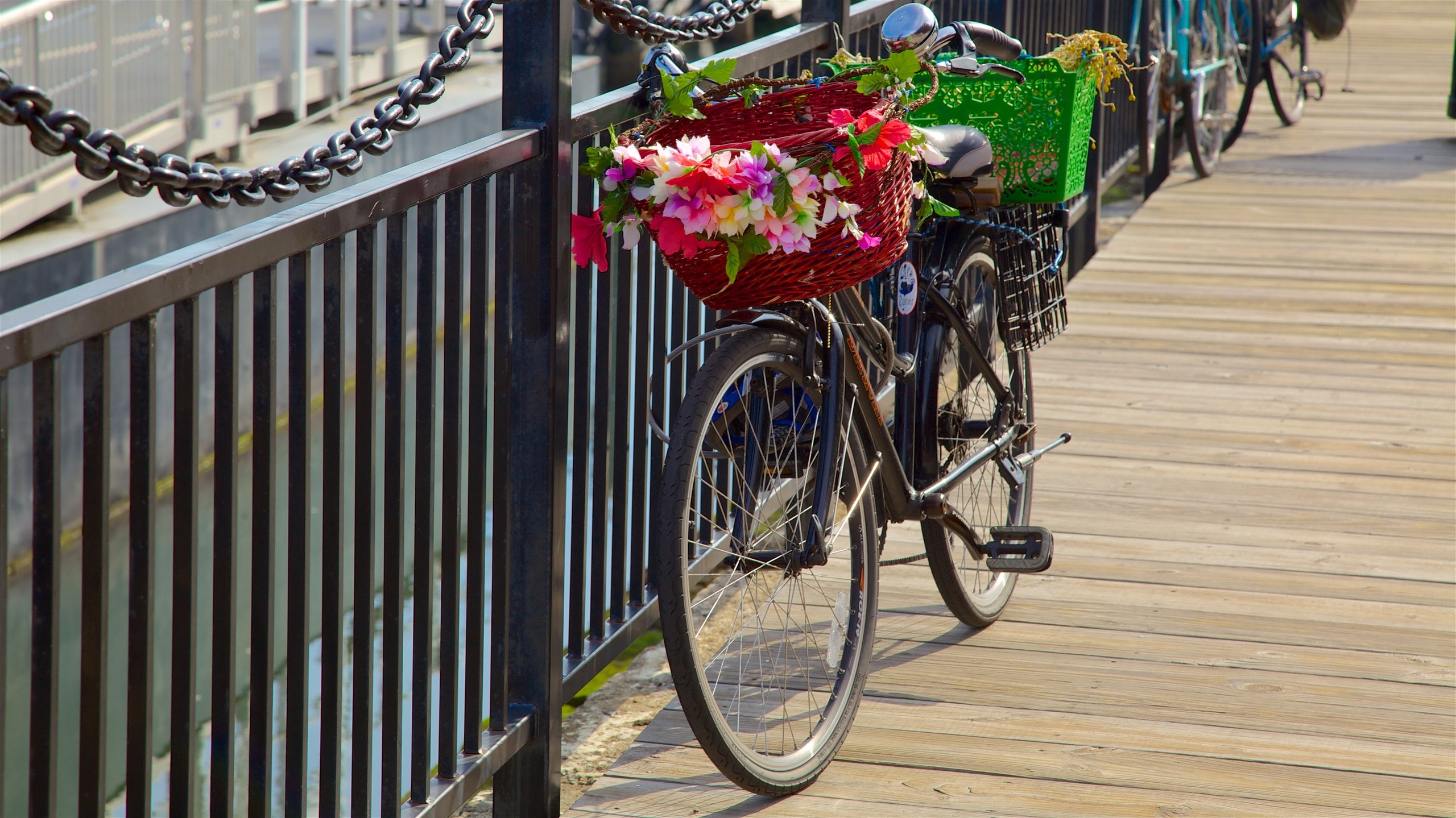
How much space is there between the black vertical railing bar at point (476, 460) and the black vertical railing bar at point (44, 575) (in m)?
0.62

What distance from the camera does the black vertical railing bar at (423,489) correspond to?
5.78 feet

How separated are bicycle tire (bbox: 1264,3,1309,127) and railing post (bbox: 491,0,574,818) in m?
6.76

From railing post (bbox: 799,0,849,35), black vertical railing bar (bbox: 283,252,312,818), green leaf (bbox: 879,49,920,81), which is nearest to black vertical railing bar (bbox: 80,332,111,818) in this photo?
black vertical railing bar (bbox: 283,252,312,818)

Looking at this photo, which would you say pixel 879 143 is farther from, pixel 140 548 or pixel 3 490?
pixel 3 490

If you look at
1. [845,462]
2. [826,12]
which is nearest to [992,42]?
[826,12]

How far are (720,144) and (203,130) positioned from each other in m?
8.63

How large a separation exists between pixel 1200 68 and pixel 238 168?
6516 mm

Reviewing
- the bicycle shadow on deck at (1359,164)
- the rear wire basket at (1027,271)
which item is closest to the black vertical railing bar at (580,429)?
the rear wire basket at (1027,271)

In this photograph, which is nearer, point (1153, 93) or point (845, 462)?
point (845, 462)

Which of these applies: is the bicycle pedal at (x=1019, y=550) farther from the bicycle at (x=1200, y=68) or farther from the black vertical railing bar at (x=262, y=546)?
the bicycle at (x=1200, y=68)

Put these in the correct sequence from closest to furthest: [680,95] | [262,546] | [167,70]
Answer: [262,546]
[680,95]
[167,70]

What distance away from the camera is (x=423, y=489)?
182 cm

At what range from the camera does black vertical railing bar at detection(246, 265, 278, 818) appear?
1.47 metres

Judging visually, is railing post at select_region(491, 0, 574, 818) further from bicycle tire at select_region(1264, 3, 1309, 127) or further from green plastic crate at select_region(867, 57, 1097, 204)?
bicycle tire at select_region(1264, 3, 1309, 127)
